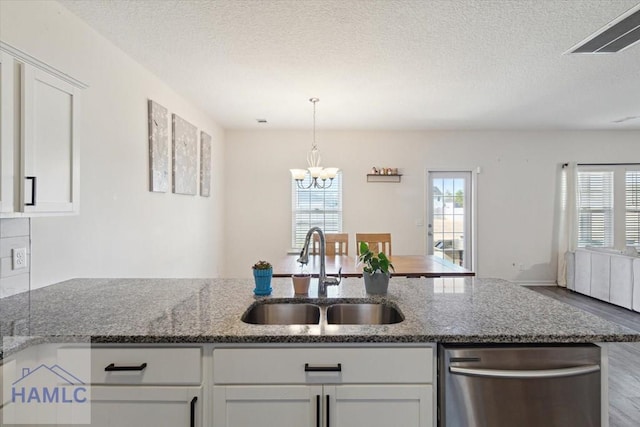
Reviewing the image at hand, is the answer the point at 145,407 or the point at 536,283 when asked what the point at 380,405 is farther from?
the point at 536,283

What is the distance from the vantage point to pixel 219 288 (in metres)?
2.02

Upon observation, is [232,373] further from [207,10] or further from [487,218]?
[487,218]

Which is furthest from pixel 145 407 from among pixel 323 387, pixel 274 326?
pixel 323 387

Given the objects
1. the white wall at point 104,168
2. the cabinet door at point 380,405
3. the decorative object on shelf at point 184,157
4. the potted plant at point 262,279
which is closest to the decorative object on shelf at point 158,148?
the white wall at point 104,168

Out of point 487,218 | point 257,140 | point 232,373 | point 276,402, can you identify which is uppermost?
point 257,140

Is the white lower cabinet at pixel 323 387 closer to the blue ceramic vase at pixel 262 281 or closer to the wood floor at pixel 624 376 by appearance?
the blue ceramic vase at pixel 262 281

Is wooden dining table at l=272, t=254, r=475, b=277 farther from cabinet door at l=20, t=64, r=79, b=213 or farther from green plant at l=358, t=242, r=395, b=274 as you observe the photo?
cabinet door at l=20, t=64, r=79, b=213

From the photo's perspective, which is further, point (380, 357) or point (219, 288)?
point (219, 288)

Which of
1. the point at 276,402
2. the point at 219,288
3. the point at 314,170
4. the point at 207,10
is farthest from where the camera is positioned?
the point at 314,170

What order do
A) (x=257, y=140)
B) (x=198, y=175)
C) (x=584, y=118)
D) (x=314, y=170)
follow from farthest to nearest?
(x=257, y=140), (x=584, y=118), (x=198, y=175), (x=314, y=170)

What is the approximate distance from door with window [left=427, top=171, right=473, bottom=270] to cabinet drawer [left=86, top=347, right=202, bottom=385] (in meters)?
5.19

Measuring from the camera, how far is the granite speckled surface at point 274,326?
126 centimetres

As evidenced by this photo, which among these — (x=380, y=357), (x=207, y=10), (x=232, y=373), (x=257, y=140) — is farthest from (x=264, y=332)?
(x=257, y=140)

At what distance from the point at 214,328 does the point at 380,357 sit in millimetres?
613
